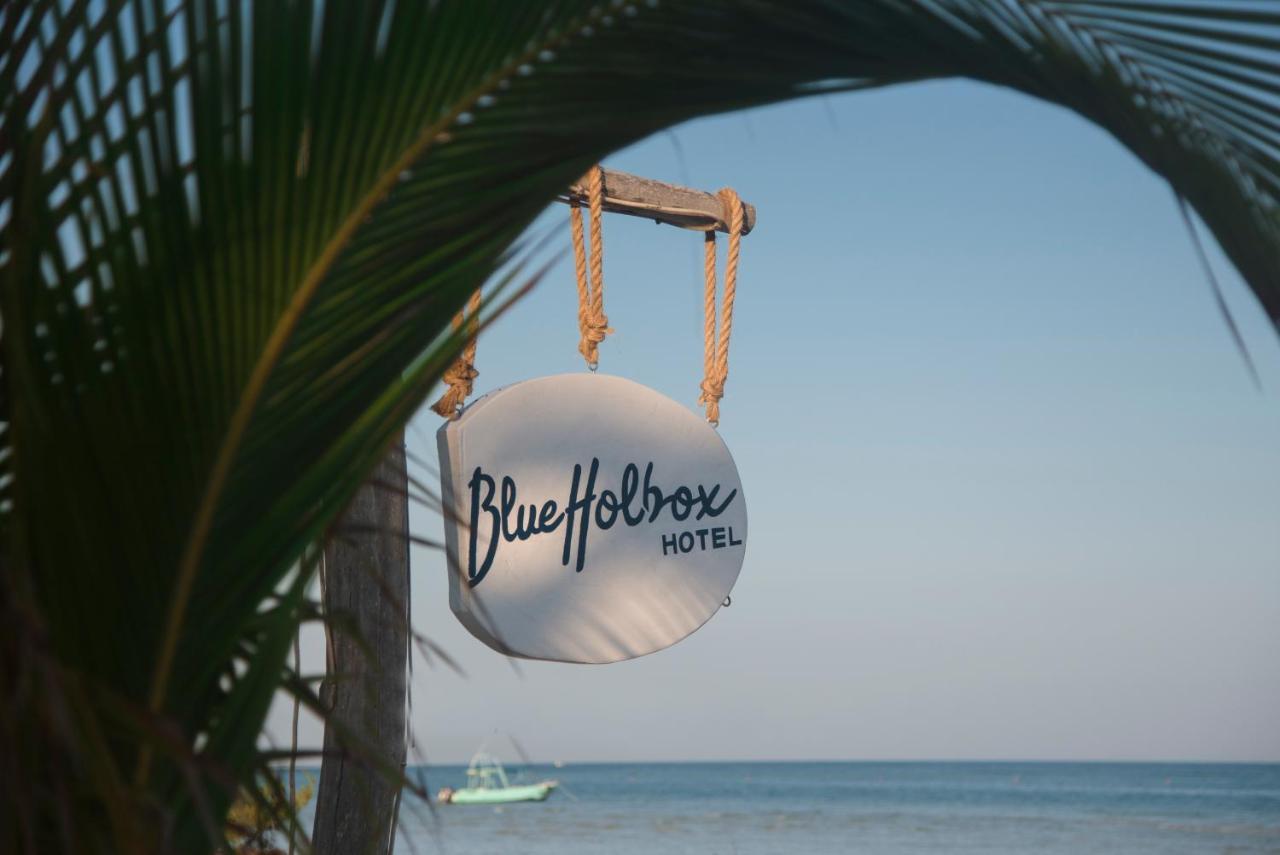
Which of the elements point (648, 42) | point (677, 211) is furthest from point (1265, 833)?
point (648, 42)

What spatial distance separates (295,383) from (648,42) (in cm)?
47

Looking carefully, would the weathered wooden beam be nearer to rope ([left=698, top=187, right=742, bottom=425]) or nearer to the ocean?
rope ([left=698, top=187, right=742, bottom=425])

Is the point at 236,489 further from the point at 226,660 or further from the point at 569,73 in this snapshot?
the point at 569,73

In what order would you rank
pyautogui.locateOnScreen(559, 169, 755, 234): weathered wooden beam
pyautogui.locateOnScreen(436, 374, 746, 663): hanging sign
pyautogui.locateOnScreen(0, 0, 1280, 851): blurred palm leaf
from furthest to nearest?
pyautogui.locateOnScreen(559, 169, 755, 234): weathered wooden beam, pyautogui.locateOnScreen(436, 374, 746, 663): hanging sign, pyautogui.locateOnScreen(0, 0, 1280, 851): blurred palm leaf

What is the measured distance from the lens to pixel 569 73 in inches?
47.3

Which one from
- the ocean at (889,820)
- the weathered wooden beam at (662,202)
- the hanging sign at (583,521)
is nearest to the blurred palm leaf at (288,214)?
the hanging sign at (583,521)

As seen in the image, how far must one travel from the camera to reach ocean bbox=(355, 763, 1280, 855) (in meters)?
27.2

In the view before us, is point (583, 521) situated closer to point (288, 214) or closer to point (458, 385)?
point (458, 385)

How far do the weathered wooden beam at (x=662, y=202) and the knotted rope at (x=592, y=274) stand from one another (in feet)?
0.12

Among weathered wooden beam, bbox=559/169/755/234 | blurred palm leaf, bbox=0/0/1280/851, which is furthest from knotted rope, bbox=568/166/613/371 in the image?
blurred palm leaf, bbox=0/0/1280/851

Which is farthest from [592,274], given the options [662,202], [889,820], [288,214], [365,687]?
[889,820]

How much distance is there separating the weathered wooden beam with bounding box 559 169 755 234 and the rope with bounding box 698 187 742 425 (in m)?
0.03

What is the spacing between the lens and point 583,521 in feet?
9.72

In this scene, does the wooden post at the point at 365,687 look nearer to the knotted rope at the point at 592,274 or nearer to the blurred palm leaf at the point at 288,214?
the knotted rope at the point at 592,274
